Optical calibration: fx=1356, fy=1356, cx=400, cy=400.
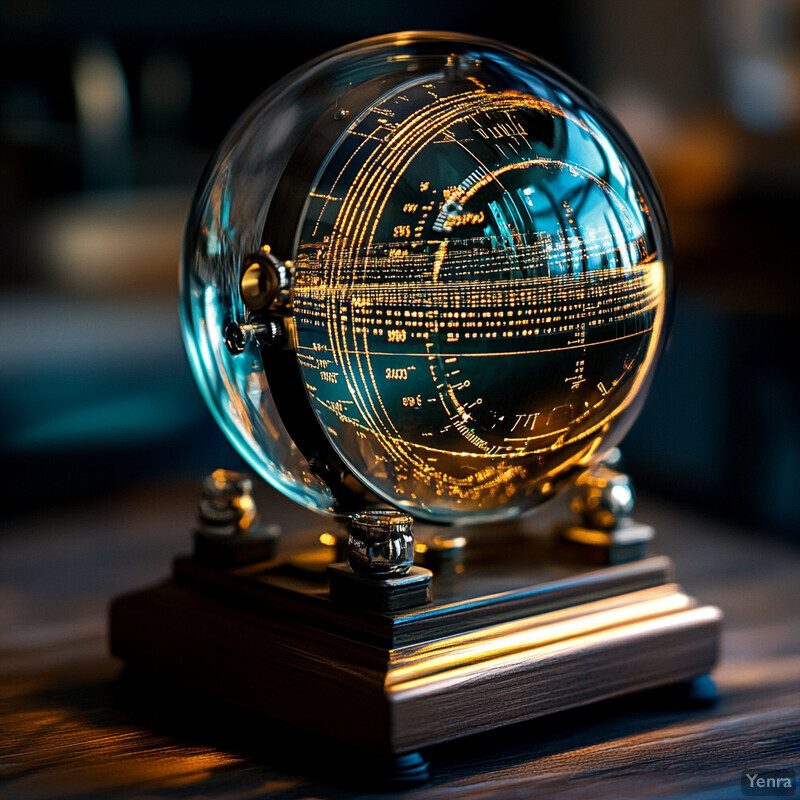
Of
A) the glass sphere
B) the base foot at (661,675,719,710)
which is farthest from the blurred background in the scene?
the glass sphere

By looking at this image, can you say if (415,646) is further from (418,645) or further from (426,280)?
(426,280)

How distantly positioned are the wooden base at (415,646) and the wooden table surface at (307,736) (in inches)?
0.9

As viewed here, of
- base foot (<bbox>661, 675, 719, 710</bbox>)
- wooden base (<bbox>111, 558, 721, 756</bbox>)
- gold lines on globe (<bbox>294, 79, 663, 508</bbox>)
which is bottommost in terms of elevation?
base foot (<bbox>661, 675, 719, 710</bbox>)

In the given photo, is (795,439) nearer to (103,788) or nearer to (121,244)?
(103,788)

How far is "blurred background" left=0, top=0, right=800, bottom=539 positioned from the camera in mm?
1714

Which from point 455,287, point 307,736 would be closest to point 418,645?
point 307,736

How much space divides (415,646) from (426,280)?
24 centimetres

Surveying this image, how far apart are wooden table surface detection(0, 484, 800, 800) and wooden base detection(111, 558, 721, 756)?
2 centimetres

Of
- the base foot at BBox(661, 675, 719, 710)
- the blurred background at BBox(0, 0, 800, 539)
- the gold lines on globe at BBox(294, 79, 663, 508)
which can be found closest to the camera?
the gold lines on globe at BBox(294, 79, 663, 508)

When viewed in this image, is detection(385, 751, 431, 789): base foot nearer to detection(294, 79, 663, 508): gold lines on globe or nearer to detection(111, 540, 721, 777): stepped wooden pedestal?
detection(111, 540, 721, 777): stepped wooden pedestal

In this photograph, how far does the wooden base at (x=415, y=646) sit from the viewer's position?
2.89 feet

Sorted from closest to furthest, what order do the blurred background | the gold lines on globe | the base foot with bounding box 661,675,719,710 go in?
1. the gold lines on globe
2. the base foot with bounding box 661,675,719,710
3. the blurred background

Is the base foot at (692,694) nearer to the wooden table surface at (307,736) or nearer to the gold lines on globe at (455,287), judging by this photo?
the wooden table surface at (307,736)

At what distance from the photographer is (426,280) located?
0.86 metres
